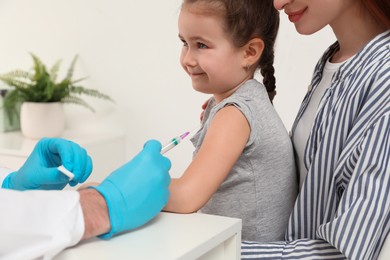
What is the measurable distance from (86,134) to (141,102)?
11.9 inches

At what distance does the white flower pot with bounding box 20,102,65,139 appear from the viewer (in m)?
2.62

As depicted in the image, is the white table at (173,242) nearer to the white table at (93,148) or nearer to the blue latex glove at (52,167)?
the blue latex glove at (52,167)

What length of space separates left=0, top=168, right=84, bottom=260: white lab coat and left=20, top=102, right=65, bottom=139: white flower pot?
1994 mm

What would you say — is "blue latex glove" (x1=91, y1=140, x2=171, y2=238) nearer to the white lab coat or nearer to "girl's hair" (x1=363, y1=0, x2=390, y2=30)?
the white lab coat

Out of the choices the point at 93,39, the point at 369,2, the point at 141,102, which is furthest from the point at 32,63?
the point at 369,2

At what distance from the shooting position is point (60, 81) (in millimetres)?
2801

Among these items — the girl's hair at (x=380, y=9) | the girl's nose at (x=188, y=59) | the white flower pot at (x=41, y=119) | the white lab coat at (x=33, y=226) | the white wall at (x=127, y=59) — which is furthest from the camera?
the white flower pot at (x=41, y=119)

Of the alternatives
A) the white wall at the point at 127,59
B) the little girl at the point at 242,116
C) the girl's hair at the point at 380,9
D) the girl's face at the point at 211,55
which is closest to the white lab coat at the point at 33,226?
the little girl at the point at 242,116

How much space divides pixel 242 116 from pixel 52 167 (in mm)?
341

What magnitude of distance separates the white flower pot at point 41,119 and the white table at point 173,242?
1.85 m

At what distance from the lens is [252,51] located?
1.20 m

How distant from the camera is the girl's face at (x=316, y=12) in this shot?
109cm

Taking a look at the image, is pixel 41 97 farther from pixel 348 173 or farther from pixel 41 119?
pixel 348 173

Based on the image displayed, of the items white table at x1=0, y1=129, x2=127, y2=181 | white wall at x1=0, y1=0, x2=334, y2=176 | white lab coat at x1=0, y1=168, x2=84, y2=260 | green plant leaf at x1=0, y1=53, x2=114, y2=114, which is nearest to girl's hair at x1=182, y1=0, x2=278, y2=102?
white lab coat at x1=0, y1=168, x2=84, y2=260
